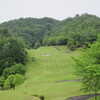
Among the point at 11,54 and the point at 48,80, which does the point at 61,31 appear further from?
the point at 48,80

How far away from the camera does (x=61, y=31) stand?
120 meters

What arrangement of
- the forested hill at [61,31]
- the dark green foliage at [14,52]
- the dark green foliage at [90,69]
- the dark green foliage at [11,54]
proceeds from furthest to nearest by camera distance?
the forested hill at [61,31]
the dark green foliage at [14,52]
the dark green foliage at [11,54]
the dark green foliage at [90,69]

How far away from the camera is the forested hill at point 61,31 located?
90812 millimetres

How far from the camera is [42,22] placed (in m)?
190

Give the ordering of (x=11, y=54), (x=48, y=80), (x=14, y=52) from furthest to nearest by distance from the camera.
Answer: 1. (x=14, y=52)
2. (x=11, y=54)
3. (x=48, y=80)

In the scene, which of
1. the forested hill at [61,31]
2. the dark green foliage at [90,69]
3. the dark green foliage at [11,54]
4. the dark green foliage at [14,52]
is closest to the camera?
the dark green foliage at [90,69]

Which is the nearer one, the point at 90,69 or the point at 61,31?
the point at 90,69

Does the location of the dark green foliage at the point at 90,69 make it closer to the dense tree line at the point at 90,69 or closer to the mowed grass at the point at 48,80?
the dense tree line at the point at 90,69

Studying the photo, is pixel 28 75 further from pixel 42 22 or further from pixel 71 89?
pixel 42 22

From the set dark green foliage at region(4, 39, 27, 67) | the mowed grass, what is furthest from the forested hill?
dark green foliage at region(4, 39, 27, 67)

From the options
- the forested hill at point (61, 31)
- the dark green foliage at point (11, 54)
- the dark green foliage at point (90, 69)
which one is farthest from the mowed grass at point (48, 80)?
the forested hill at point (61, 31)

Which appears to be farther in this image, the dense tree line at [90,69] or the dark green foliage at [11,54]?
the dark green foliage at [11,54]

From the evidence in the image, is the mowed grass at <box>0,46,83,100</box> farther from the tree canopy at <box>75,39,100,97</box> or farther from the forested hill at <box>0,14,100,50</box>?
the forested hill at <box>0,14,100,50</box>

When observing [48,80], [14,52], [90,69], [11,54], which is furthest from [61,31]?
[90,69]
